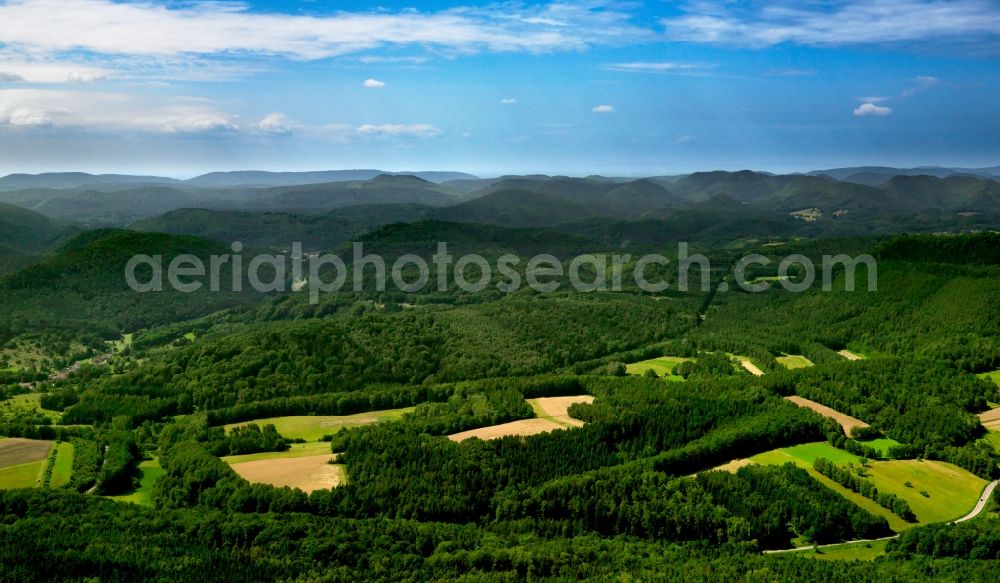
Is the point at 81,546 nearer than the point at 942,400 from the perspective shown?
Yes

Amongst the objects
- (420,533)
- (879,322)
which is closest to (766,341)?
(879,322)

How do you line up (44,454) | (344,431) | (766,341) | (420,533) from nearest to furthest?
(420,533) < (44,454) < (344,431) < (766,341)

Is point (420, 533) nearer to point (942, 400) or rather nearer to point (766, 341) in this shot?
point (942, 400)

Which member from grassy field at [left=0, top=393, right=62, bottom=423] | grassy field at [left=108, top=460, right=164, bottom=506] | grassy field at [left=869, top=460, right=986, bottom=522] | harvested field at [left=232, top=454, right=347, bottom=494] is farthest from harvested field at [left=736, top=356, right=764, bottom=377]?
grassy field at [left=0, top=393, right=62, bottom=423]

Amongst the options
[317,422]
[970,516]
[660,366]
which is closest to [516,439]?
[317,422]

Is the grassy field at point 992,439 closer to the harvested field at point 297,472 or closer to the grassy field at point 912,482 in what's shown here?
the grassy field at point 912,482

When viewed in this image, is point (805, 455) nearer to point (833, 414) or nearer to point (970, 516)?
point (833, 414)
